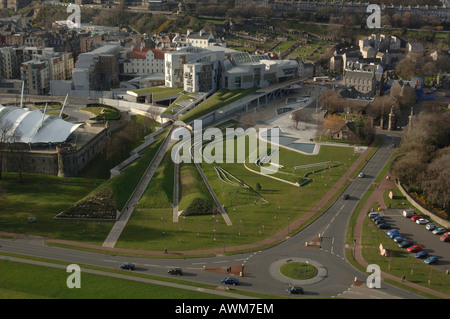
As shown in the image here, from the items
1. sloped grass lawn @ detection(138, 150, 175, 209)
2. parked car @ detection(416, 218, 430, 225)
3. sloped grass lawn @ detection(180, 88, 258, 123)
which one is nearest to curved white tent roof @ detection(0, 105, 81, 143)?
sloped grass lawn @ detection(138, 150, 175, 209)

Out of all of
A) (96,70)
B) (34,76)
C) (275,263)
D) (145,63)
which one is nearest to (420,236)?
(275,263)

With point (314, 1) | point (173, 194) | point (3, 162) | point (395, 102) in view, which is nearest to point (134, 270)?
point (173, 194)

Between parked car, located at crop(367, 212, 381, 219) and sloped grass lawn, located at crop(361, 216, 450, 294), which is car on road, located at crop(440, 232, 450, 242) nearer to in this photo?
sloped grass lawn, located at crop(361, 216, 450, 294)

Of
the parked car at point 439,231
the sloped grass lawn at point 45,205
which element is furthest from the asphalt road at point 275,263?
the parked car at point 439,231

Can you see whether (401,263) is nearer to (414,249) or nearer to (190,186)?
(414,249)
